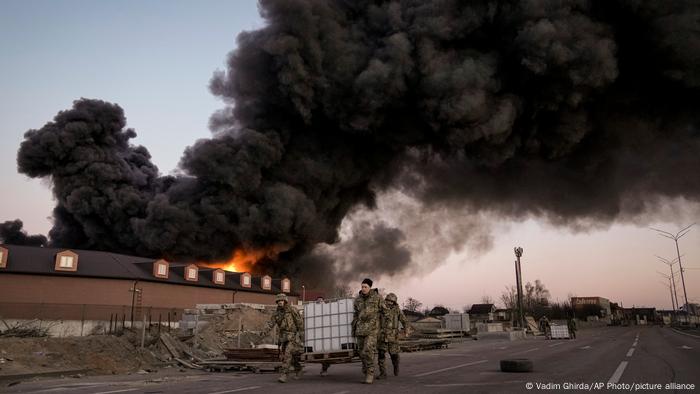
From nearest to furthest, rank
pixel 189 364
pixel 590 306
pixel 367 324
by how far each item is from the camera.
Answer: pixel 367 324 < pixel 189 364 < pixel 590 306

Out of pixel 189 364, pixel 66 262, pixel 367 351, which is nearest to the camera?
pixel 367 351

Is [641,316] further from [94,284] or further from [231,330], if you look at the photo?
[94,284]

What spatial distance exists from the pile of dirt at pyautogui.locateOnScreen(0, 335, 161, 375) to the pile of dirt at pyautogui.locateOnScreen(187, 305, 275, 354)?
4491 millimetres

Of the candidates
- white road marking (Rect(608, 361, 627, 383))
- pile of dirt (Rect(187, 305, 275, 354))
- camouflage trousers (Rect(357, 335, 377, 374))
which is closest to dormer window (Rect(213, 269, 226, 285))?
pile of dirt (Rect(187, 305, 275, 354))

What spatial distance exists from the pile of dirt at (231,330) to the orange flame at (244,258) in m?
14.1

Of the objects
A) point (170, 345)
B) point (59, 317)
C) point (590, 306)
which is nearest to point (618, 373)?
point (170, 345)

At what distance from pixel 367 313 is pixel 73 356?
13.1m

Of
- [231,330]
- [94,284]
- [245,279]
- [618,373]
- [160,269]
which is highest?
[160,269]

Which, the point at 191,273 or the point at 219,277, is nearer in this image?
the point at 191,273

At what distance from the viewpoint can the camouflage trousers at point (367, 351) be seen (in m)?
9.61

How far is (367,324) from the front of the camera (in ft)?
32.8

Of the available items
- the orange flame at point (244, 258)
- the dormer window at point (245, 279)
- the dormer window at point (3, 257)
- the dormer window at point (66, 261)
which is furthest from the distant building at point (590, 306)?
the dormer window at point (3, 257)

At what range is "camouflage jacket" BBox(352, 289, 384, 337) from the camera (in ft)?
32.7

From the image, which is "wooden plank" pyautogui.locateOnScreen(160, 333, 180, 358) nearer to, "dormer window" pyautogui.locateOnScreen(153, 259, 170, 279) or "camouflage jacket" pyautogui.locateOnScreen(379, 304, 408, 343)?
"camouflage jacket" pyautogui.locateOnScreen(379, 304, 408, 343)
